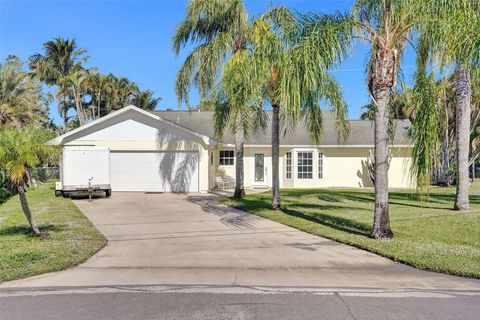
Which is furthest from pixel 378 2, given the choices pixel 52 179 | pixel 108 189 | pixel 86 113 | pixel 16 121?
pixel 86 113

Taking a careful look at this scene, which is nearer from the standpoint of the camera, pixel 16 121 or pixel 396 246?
pixel 396 246

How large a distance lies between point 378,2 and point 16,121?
68.5 ft

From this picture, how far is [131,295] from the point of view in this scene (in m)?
5.51

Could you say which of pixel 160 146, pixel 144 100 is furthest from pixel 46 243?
pixel 144 100

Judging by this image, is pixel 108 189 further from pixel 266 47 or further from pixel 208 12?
pixel 266 47

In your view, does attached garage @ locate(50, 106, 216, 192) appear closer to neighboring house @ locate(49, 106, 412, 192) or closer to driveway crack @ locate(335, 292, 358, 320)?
neighboring house @ locate(49, 106, 412, 192)

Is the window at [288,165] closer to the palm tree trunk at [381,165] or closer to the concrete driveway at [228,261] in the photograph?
the concrete driveway at [228,261]

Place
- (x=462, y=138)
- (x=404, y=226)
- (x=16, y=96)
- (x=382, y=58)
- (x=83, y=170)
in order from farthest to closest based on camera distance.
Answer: (x=16, y=96), (x=83, y=170), (x=462, y=138), (x=404, y=226), (x=382, y=58)

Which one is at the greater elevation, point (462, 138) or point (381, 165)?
point (462, 138)

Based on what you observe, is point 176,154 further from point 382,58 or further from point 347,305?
point 347,305

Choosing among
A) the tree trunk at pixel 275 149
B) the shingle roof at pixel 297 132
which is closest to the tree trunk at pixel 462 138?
the tree trunk at pixel 275 149

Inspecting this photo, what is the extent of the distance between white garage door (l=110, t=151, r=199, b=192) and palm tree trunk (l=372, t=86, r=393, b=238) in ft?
45.3

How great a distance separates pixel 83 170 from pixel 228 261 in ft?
42.8

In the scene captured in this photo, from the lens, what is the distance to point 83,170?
18.6 meters
